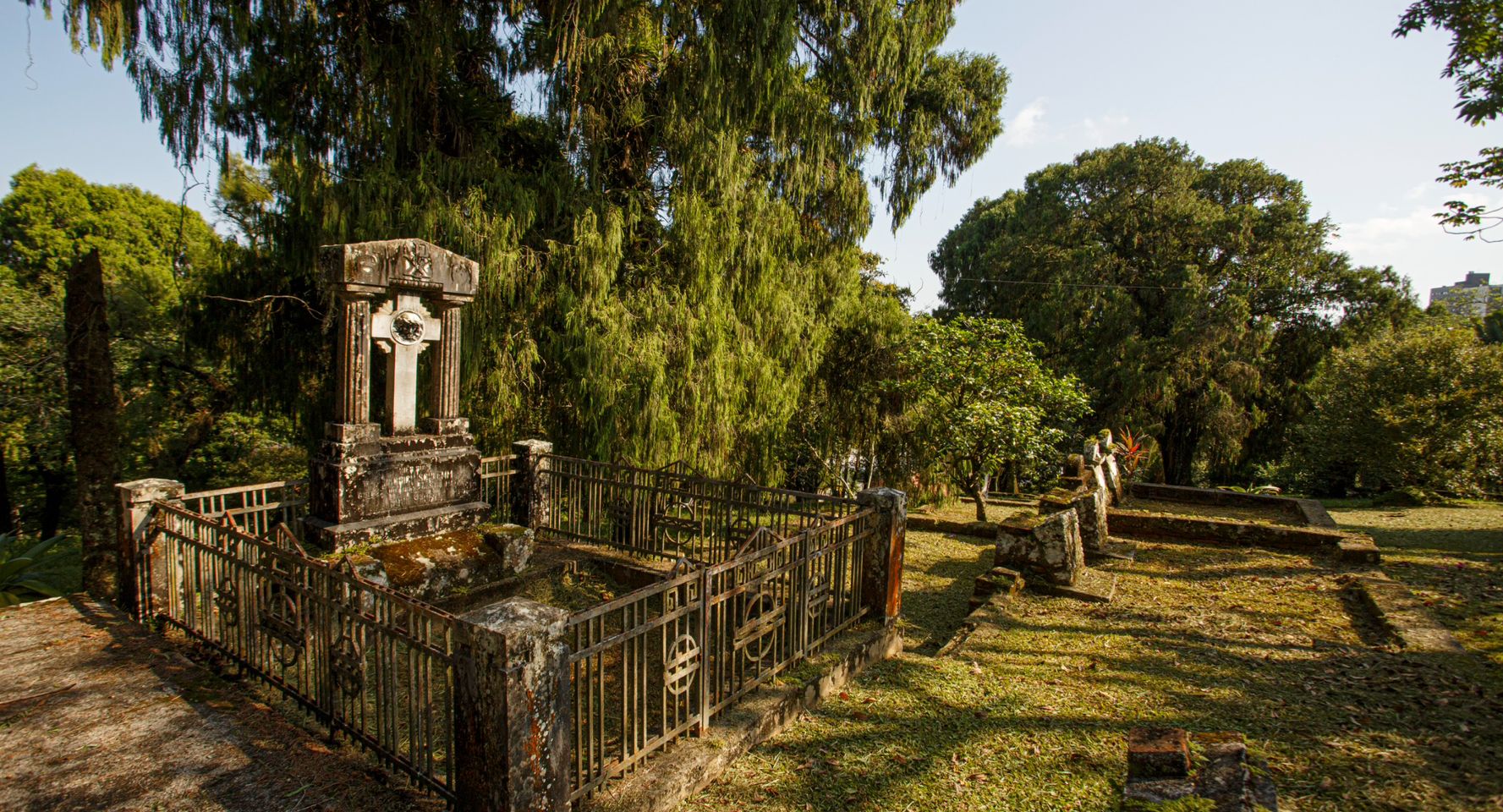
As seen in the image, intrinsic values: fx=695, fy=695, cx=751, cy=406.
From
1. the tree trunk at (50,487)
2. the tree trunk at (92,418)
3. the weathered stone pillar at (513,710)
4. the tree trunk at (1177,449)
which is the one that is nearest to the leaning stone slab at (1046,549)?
the weathered stone pillar at (513,710)

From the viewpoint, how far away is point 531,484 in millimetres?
8828

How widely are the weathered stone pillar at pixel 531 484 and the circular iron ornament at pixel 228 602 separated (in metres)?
3.72

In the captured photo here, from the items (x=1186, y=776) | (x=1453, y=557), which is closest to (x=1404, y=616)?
(x=1453, y=557)

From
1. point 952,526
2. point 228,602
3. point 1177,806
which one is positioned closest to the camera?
point 1177,806

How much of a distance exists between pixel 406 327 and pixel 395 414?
957 millimetres

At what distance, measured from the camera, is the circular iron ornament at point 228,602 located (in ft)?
16.6

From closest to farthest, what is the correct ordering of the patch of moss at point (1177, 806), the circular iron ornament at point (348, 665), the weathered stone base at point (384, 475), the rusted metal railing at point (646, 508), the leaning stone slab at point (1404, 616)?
1. the patch of moss at point (1177, 806)
2. the circular iron ornament at point (348, 665)
3. the leaning stone slab at point (1404, 616)
4. the weathered stone base at point (384, 475)
5. the rusted metal railing at point (646, 508)

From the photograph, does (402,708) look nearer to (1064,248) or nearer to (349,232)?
(349,232)

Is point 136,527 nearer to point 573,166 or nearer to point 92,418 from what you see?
point 92,418

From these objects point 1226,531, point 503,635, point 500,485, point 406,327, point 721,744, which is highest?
point 406,327

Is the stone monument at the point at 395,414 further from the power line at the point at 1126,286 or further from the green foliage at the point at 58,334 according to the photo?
the power line at the point at 1126,286

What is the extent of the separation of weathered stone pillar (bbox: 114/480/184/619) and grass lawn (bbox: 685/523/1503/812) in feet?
17.9

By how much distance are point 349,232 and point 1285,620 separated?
11.0 m

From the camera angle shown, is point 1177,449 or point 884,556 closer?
point 884,556
